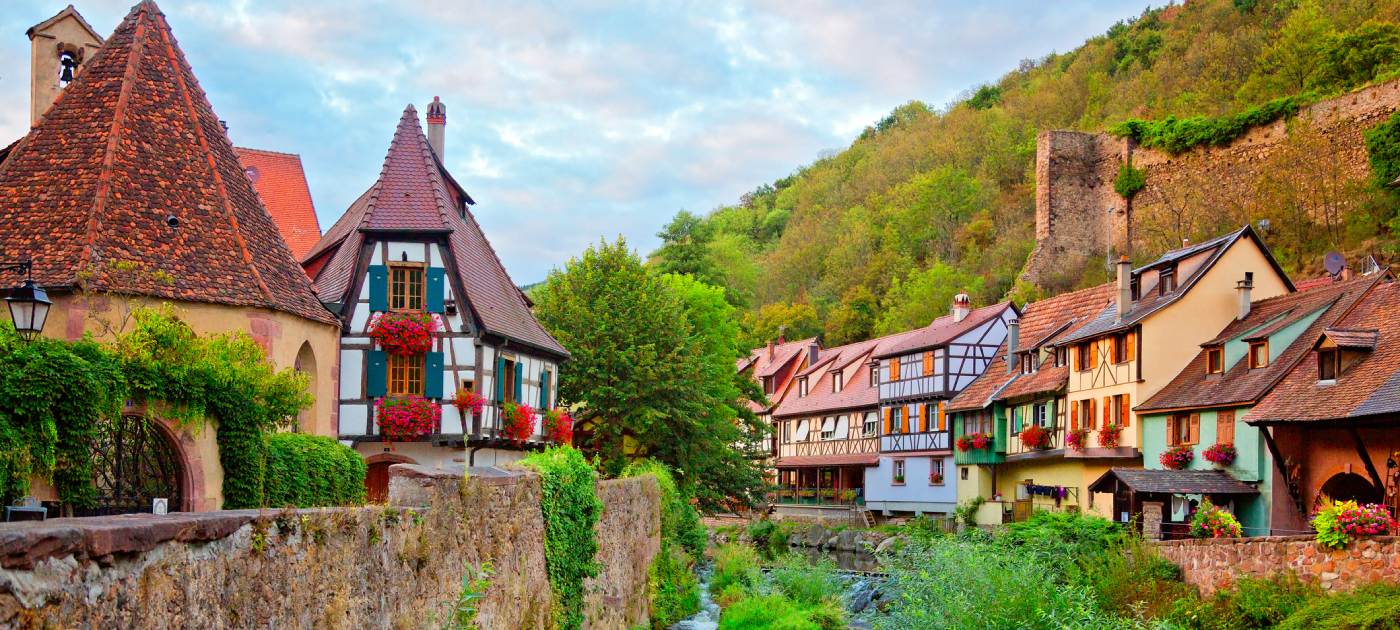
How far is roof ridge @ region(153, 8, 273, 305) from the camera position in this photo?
60.4 feet

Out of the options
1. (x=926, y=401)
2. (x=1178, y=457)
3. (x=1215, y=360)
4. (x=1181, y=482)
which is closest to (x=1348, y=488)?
(x=1181, y=482)

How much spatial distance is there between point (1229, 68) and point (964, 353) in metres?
32.2

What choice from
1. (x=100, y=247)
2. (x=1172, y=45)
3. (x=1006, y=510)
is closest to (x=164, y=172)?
(x=100, y=247)

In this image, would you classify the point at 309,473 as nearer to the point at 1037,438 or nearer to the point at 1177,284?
the point at 1177,284

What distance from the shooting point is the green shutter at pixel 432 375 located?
26.7 metres

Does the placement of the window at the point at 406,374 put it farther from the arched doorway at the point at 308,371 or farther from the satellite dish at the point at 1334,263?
the satellite dish at the point at 1334,263

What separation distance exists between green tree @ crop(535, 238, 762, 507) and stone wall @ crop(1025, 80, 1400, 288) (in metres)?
28.1

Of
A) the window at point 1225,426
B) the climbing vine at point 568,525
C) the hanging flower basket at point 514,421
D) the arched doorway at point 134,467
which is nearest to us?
the arched doorway at point 134,467

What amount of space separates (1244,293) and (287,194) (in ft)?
81.4

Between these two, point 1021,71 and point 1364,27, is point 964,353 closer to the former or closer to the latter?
point 1364,27

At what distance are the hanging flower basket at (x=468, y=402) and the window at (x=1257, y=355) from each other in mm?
17998

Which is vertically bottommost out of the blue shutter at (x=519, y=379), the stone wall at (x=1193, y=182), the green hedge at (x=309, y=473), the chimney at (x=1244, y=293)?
the green hedge at (x=309, y=473)

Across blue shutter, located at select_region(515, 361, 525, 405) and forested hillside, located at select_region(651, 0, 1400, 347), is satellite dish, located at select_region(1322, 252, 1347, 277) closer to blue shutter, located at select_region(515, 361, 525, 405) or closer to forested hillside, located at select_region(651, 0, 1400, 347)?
forested hillside, located at select_region(651, 0, 1400, 347)

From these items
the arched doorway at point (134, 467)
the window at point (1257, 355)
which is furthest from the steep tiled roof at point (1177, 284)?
the arched doorway at point (134, 467)
